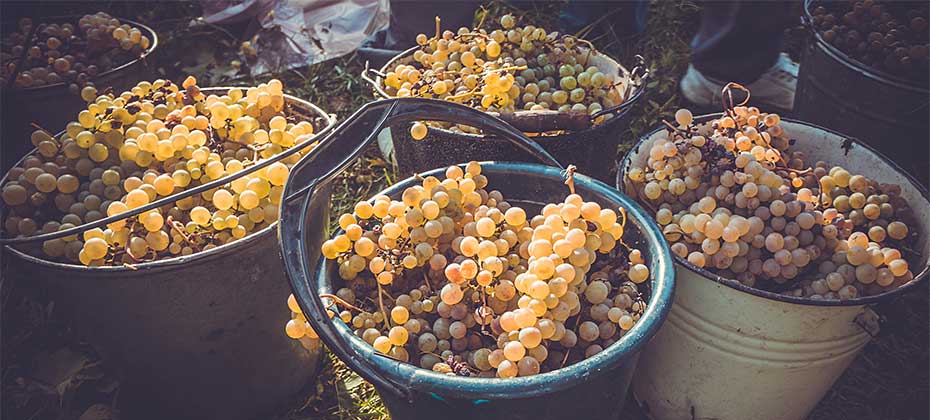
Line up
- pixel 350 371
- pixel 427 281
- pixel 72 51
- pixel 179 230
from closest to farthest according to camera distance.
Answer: pixel 427 281 → pixel 179 230 → pixel 350 371 → pixel 72 51

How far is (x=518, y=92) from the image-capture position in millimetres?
1802

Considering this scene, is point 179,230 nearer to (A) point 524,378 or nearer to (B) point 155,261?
(B) point 155,261

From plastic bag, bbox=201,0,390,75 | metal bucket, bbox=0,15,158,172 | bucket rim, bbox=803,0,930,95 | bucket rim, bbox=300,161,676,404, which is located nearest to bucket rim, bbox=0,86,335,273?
bucket rim, bbox=300,161,676,404

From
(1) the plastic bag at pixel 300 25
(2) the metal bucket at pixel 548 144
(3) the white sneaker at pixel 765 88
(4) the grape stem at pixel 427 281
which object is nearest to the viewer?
(4) the grape stem at pixel 427 281

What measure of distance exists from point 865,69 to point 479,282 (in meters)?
1.59

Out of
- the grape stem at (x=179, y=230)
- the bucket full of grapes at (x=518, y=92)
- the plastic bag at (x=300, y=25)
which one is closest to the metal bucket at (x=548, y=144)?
the bucket full of grapes at (x=518, y=92)

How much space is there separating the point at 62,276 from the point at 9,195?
29 centimetres

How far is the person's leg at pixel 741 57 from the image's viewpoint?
8.86 ft

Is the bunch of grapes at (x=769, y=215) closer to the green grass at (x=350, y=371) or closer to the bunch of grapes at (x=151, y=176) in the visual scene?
the green grass at (x=350, y=371)

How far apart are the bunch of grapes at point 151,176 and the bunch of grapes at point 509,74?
401 millimetres

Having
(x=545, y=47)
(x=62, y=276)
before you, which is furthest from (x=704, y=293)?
(x=62, y=276)

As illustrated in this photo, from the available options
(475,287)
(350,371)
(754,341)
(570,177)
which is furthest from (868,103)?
(350,371)

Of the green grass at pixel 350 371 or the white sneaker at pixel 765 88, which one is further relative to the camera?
the white sneaker at pixel 765 88

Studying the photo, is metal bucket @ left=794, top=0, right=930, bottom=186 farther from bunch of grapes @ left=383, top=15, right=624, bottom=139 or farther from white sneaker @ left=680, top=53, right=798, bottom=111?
bunch of grapes @ left=383, top=15, right=624, bottom=139
